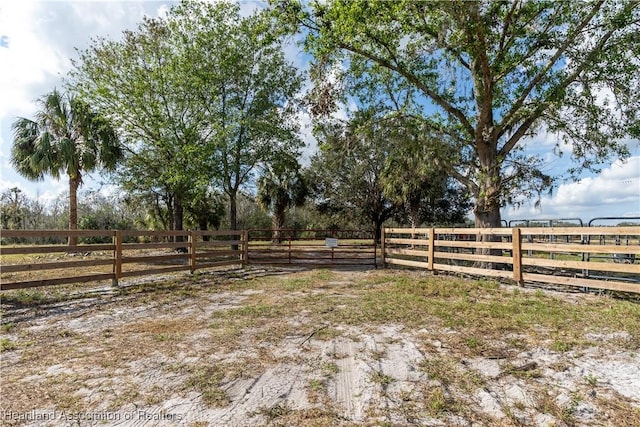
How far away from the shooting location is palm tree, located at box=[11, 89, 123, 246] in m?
13.9

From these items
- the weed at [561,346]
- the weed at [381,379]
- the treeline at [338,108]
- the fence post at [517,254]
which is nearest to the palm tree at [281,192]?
the treeline at [338,108]

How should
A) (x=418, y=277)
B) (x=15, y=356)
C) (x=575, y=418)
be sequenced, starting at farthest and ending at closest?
(x=418, y=277) → (x=15, y=356) → (x=575, y=418)

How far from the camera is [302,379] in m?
2.95

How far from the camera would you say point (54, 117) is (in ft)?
47.4

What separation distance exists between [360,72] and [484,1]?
383 centimetres

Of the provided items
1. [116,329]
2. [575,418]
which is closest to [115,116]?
[116,329]

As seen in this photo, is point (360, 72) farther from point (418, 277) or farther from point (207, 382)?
point (207, 382)

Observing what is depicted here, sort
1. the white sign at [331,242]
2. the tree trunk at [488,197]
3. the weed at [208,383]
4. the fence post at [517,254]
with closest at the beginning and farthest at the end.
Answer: the weed at [208,383] → the fence post at [517,254] → the tree trunk at [488,197] → the white sign at [331,242]

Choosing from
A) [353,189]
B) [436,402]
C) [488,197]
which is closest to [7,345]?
[436,402]

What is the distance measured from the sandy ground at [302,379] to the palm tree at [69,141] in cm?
1205

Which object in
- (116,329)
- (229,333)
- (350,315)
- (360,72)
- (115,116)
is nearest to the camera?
(229,333)

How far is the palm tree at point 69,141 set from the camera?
13.9 m

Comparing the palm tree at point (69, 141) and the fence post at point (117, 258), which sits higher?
the palm tree at point (69, 141)

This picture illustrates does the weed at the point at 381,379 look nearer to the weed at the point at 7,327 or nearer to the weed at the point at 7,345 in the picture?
the weed at the point at 7,345
